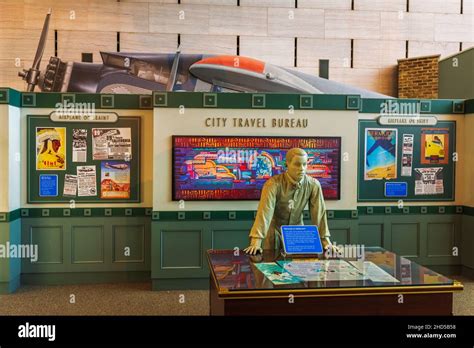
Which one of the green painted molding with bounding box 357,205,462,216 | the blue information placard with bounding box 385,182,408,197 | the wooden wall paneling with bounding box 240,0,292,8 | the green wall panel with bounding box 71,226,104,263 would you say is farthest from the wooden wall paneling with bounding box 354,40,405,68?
the green wall panel with bounding box 71,226,104,263

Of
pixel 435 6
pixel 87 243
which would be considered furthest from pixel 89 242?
pixel 435 6

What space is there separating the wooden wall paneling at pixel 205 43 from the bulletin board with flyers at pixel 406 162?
4.24 metres

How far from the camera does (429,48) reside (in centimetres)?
1091

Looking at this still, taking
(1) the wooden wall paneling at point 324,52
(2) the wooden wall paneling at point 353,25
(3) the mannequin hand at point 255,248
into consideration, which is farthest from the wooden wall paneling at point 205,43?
(3) the mannequin hand at point 255,248

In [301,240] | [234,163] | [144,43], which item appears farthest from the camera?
[144,43]

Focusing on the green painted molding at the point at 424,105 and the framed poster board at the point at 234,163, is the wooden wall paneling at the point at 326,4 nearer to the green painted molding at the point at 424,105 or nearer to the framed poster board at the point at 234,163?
the green painted molding at the point at 424,105

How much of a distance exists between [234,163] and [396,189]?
8.43 feet

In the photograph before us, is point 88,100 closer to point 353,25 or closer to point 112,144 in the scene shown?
point 112,144

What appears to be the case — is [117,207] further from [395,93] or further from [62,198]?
[395,93]

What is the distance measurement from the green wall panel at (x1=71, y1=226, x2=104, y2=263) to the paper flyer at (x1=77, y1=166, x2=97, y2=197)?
0.50 m

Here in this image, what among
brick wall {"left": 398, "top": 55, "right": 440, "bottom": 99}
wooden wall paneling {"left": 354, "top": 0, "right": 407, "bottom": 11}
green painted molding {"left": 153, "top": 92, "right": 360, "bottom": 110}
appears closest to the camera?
green painted molding {"left": 153, "top": 92, "right": 360, "bottom": 110}

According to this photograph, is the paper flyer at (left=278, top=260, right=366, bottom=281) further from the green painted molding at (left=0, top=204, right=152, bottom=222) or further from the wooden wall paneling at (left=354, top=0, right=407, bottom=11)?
the wooden wall paneling at (left=354, top=0, right=407, bottom=11)

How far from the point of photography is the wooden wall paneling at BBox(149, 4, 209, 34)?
406 inches
